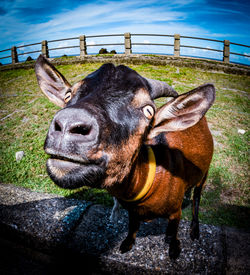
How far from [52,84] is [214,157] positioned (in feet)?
12.2

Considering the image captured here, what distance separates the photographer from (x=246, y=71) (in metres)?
11.7

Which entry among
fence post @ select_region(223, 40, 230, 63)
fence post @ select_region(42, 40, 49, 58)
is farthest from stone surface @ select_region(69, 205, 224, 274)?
fence post @ select_region(42, 40, 49, 58)

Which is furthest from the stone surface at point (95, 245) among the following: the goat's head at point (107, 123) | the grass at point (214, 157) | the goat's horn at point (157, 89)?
the goat's horn at point (157, 89)

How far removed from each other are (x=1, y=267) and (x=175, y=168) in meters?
2.50

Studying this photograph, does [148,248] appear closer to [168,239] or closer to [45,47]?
[168,239]

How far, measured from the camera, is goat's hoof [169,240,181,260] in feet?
7.27

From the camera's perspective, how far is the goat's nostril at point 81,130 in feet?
3.90

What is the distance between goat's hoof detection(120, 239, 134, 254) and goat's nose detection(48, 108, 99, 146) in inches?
68.0

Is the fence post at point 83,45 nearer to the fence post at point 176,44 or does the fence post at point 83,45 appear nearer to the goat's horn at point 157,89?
the fence post at point 176,44

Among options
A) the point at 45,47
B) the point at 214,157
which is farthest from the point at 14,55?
the point at 214,157

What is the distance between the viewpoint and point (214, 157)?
14.1 feet

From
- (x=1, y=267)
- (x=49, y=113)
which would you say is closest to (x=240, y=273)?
(x=1, y=267)

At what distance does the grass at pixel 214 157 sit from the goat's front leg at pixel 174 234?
86 cm

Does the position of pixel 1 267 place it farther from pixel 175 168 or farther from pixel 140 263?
pixel 175 168
